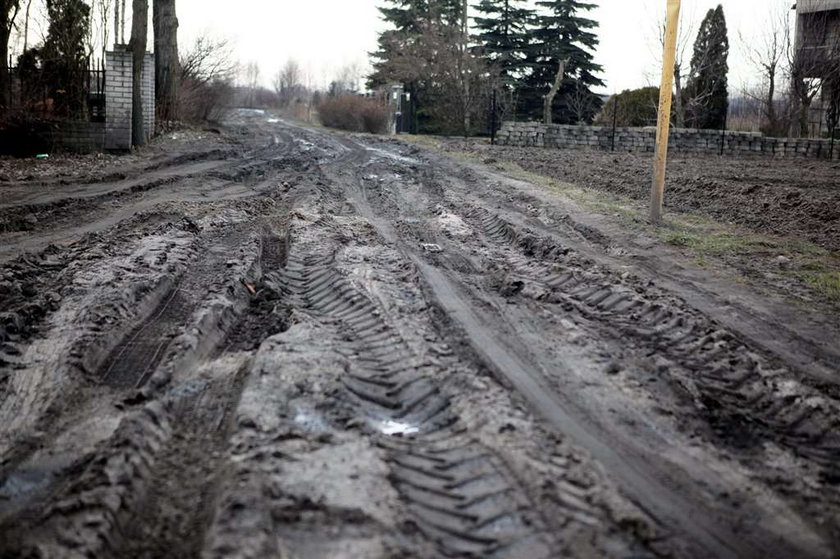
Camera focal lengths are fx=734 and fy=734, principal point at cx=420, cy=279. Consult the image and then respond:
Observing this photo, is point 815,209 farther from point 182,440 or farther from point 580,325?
point 182,440

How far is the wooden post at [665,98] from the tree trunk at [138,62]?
1288cm

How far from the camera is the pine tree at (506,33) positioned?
130 ft

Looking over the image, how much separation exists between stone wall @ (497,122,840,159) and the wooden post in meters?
17.3

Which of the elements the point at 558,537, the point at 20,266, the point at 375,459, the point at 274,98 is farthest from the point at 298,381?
the point at 274,98

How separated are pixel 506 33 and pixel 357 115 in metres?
10.5

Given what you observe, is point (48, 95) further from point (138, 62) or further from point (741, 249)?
point (741, 249)

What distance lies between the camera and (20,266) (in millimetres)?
6945

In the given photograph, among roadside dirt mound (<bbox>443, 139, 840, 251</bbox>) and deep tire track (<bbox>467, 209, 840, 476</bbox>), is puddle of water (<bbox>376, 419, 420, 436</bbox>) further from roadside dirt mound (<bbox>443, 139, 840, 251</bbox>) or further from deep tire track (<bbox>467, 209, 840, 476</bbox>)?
roadside dirt mound (<bbox>443, 139, 840, 251</bbox>)

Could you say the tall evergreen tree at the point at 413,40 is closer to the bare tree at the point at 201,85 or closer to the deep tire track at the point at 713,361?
the bare tree at the point at 201,85

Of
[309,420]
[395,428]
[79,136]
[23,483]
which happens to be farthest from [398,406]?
[79,136]

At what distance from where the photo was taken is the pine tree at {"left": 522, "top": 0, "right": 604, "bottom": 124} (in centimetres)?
3872

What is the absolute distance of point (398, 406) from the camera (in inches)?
162

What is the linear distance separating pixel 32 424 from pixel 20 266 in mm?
3575

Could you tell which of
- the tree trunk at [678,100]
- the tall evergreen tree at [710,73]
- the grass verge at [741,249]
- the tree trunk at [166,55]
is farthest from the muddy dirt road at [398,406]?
the tall evergreen tree at [710,73]
